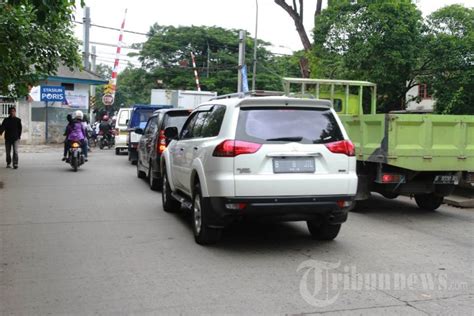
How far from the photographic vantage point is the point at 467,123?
8.66 metres

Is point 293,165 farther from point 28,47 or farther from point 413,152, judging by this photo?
point 28,47

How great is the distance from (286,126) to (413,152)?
9.96 feet

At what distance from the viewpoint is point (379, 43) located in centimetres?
1605

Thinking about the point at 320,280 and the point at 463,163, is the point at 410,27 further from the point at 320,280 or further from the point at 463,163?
the point at 320,280

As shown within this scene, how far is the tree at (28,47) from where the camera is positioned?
11102 millimetres

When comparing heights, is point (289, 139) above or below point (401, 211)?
above

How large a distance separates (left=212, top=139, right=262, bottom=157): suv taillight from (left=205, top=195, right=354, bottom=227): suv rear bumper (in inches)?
20.1

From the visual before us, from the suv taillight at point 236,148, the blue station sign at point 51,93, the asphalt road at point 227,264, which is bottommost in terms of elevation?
→ the asphalt road at point 227,264

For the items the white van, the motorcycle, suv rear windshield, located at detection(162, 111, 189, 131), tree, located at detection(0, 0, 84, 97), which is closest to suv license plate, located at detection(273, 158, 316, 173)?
tree, located at detection(0, 0, 84, 97)

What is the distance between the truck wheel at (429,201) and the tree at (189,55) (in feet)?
105

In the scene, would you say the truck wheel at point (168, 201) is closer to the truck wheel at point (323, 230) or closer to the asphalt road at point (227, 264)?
the asphalt road at point (227, 264)

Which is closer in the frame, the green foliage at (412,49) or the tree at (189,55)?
the green foliage at (412,49)

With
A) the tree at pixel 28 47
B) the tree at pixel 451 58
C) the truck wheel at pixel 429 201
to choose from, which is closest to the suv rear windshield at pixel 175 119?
the tree at pixel 28 47

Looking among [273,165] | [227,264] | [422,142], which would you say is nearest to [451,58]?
[422,142]
